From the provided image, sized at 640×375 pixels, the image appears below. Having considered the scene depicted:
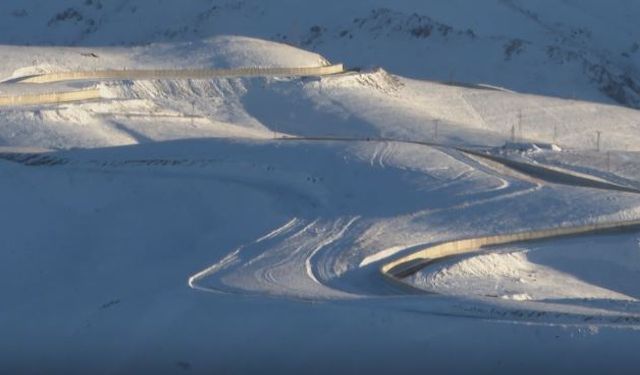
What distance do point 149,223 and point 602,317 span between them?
8.70 meters

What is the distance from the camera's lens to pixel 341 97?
43.1 m

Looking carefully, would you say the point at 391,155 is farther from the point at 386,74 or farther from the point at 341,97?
the point at 386,74

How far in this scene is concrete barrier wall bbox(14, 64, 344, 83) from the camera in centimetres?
4253

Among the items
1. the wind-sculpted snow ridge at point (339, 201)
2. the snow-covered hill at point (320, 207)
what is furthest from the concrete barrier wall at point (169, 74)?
the wind-sculpted snow ridge at point (339, 201)

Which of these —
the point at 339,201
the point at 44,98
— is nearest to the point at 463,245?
the point at 339,201

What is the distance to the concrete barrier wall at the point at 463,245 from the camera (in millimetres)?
25531

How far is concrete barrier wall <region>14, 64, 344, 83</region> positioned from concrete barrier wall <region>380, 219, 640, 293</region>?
15.9m

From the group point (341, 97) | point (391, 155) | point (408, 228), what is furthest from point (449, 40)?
point (408, 228)

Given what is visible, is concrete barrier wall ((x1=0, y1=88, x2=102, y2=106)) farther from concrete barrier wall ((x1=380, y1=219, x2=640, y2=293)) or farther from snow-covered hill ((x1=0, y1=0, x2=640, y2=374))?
concrete barrier wall ((x1=380, y1=219, x2=640, y2=293))

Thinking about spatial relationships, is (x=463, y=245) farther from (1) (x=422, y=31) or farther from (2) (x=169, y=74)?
(1) (x=422, y=31)

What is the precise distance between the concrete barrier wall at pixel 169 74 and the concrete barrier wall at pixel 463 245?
15856mm

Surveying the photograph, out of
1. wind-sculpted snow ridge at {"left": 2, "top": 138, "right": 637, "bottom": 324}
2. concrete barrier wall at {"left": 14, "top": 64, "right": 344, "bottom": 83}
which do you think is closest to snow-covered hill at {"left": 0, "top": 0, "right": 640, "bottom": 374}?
wind-sculpted snow ridge at {"left": 2, "top": 138, "right": 637, "bottom": 324}

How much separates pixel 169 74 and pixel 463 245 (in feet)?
56.2

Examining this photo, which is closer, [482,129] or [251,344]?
[251,344]
